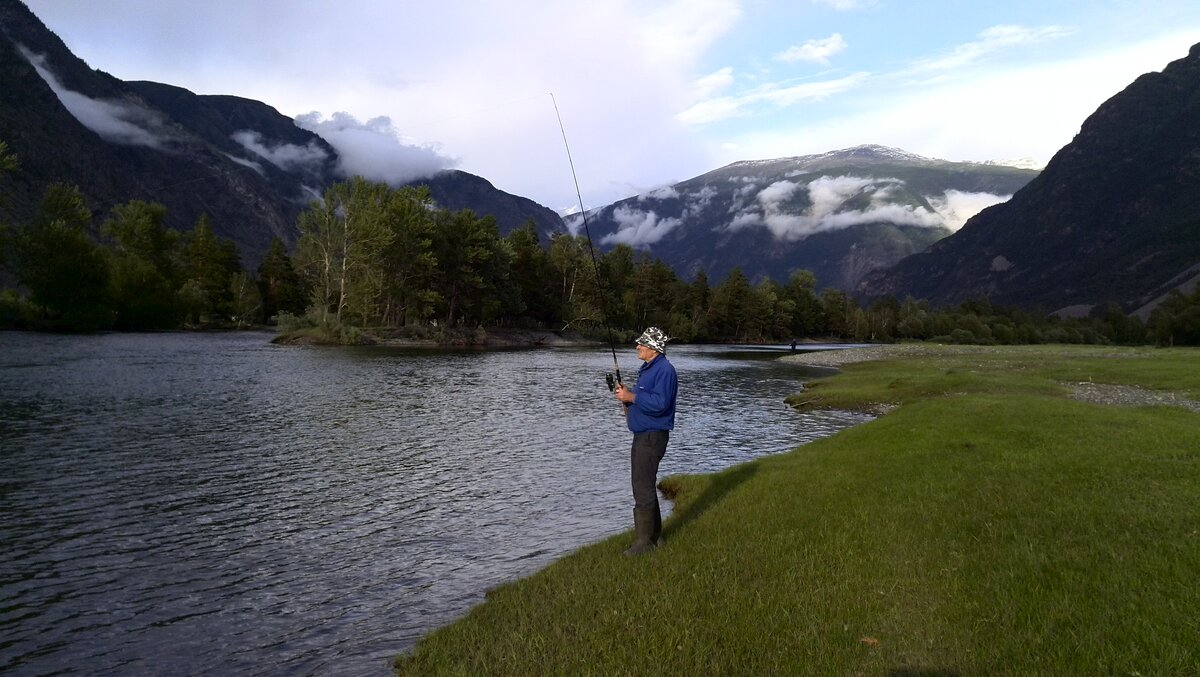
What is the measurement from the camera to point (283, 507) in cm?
1914

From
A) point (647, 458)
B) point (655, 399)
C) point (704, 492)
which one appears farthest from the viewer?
point (704, 492)

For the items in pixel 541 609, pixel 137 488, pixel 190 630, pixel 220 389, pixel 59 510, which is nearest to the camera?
pixel 541 609

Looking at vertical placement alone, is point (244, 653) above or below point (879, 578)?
below

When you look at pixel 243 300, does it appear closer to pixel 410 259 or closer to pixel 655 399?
pixel 410 259

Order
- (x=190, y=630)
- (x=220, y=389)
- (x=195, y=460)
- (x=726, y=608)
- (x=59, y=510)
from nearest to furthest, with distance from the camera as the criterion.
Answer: (x=726, y=608), (x=190, y=630), (x=59, y=510), (x=195, y=460), (x=220, y=389)

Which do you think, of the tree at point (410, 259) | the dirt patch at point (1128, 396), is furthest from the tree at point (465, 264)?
the dirt patch at point (1128, 396)

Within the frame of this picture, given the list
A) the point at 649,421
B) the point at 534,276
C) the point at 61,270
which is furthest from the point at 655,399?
the point at 534,276

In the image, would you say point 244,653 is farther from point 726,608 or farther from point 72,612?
point 726,608

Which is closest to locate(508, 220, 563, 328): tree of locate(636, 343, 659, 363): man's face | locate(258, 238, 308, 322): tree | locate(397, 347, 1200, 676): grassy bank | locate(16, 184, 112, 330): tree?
locate(258, 238, 308, 322): tree

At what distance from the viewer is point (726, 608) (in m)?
9.73

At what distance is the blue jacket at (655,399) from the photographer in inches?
501

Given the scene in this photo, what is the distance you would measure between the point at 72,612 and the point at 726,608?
1147cm

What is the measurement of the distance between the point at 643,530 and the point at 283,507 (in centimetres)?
1152

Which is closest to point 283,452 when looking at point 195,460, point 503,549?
point 195,460
